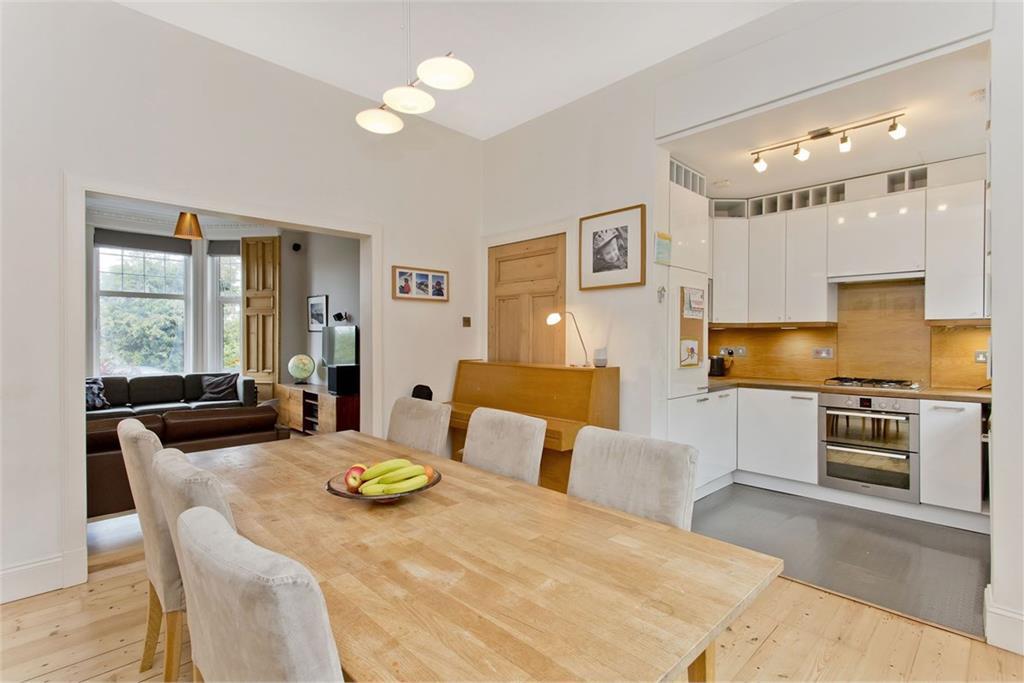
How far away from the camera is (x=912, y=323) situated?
3848 millimetres

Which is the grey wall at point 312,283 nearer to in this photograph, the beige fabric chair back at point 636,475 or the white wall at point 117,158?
the white wall at point 117,158

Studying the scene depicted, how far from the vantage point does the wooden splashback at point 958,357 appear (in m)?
3.58

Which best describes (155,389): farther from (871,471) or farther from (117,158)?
(871,471)

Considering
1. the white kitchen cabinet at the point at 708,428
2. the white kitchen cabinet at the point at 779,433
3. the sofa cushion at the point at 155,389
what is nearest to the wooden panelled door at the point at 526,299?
the white kitchen cabinet at the point at 708,428

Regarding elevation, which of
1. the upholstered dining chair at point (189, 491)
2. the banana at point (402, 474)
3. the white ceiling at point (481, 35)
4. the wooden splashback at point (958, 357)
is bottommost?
the banana at point (402, 474)

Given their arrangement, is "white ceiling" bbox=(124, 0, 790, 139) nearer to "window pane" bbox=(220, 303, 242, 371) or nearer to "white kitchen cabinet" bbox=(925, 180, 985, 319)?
"white kitchen cabinet" bbox=(925, 180, 985, 319)

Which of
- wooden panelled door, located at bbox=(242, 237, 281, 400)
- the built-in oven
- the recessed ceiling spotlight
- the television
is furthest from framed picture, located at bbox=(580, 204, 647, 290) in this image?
wooden panelled door, located at bbox=(242, 237, 281, 400)

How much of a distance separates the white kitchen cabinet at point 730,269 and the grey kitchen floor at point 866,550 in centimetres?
162

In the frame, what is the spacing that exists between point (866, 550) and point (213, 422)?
428 centimetres

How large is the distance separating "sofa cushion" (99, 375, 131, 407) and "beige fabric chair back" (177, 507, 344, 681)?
252 inches

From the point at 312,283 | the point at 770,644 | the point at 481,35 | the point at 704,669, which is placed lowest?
the point at 770,644

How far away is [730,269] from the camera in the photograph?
4.46 m

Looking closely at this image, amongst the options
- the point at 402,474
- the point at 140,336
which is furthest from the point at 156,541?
the point at 140,336

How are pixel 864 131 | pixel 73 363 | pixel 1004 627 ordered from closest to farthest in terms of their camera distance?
pixel 1004 627, pixel 73 363, pixel 864 131
